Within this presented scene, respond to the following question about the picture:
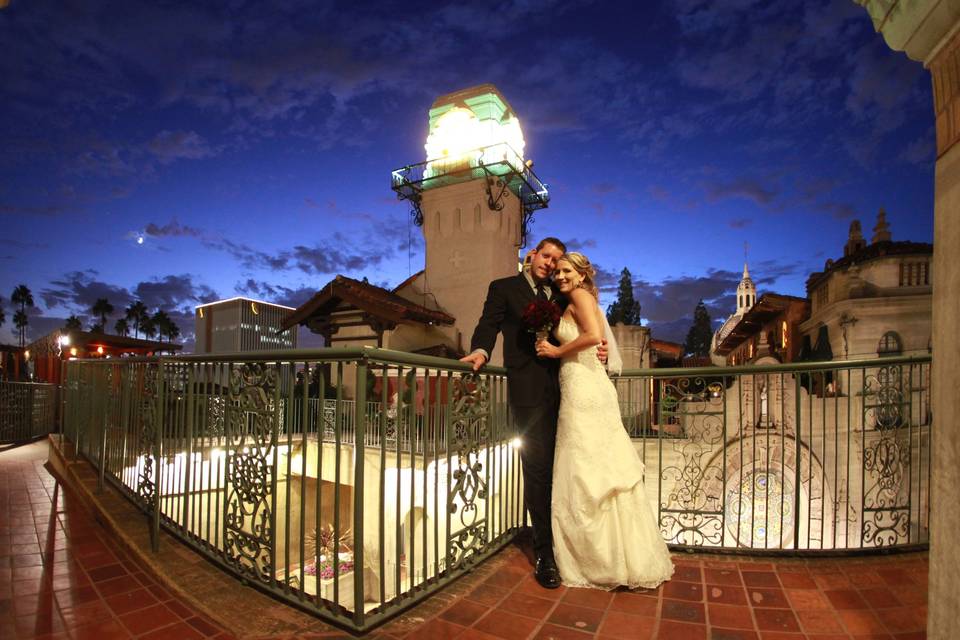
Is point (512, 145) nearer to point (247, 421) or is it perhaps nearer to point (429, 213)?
point (429, 213)

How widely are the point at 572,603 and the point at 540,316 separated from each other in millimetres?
1545

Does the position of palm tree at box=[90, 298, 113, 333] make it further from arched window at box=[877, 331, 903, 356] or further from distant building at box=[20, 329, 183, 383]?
arched window at box=[877, 331, 903, 356]

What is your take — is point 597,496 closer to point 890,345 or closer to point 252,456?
point 252,456

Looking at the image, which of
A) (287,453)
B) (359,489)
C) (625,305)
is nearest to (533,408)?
(359,489)

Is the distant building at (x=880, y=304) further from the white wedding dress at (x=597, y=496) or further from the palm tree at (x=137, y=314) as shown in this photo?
the palm tree at (x=137, y=314)

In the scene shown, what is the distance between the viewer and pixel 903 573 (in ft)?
9.66

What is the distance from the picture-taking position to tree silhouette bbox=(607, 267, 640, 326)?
36.4m

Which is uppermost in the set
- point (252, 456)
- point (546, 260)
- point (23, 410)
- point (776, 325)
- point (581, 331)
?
point (546, 260)

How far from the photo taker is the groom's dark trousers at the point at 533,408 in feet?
9.88

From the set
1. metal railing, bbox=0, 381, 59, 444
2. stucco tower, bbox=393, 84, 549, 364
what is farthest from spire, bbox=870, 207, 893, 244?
metal railing, bbox=0, 381, 59, 444

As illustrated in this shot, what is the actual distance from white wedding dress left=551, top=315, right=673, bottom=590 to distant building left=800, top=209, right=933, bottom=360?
13786 mm

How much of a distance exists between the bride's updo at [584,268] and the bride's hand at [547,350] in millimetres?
440

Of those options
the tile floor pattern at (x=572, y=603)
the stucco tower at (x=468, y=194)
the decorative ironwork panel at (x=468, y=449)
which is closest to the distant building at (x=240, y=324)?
the stucco tower at (x=468, y=194)

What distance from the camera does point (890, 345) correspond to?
13.0 m
